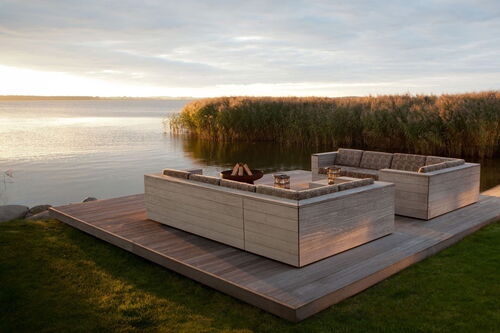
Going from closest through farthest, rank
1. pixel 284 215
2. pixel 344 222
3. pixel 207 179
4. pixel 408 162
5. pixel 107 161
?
pixel 284 215 < pixel 344 222 < pixel 207 179 < pixel 408 162 < pixel 107 161

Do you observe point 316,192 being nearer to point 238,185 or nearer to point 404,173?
point 238,185

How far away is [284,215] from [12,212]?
4.90 m

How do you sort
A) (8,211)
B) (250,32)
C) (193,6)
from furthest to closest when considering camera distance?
(250,32) → (193,6) → (8,211)

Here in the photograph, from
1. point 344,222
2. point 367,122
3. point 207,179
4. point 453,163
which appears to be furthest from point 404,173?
point 367,122

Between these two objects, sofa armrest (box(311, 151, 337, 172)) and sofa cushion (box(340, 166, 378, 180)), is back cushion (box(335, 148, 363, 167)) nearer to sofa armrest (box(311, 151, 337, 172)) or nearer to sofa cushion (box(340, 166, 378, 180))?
sofa armrest (box(311, 151, 337, 172))

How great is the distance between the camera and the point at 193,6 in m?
11.6

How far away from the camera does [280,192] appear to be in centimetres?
402

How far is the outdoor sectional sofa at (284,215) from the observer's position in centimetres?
387

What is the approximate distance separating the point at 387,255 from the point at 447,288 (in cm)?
63

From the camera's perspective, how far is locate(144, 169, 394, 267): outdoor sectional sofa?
387cm

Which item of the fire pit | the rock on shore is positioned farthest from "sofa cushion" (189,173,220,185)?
the rock on shore

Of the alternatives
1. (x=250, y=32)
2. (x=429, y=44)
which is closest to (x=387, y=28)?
(x=429, y=44)

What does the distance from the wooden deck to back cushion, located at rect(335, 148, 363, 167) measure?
190cm

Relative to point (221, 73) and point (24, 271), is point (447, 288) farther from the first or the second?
point (221, 73)
